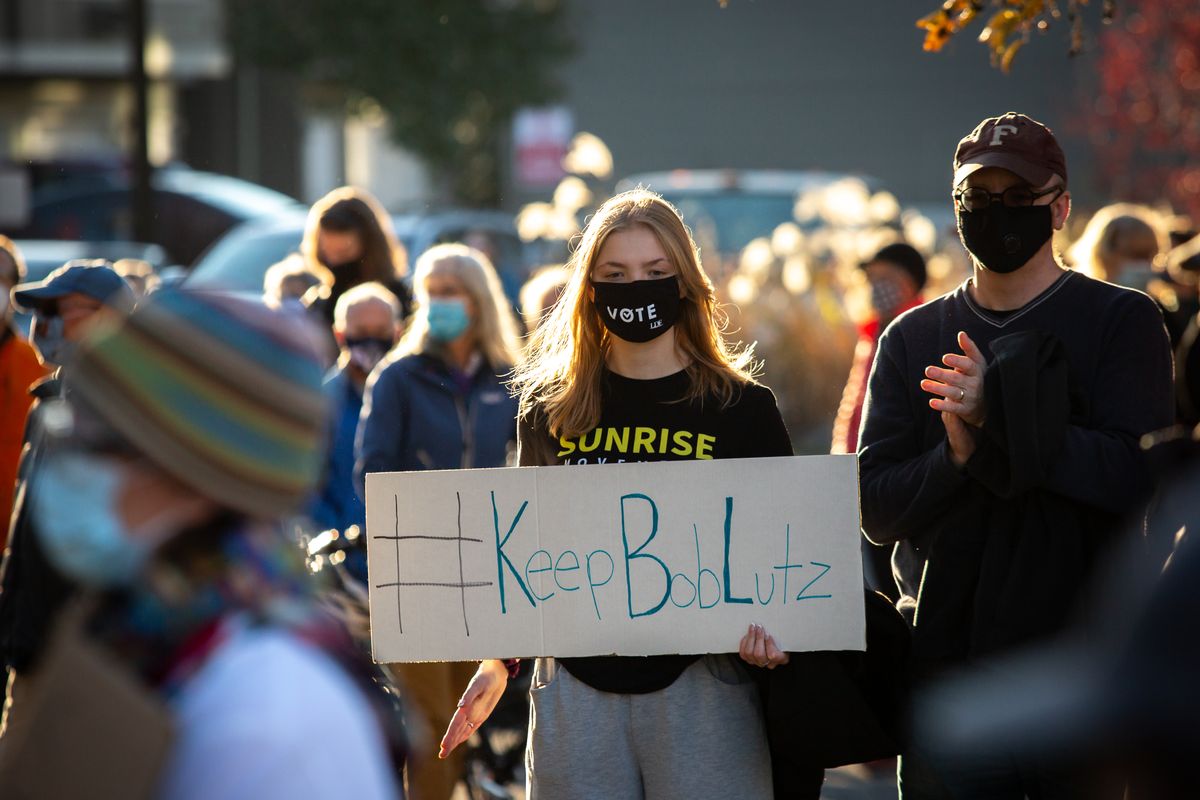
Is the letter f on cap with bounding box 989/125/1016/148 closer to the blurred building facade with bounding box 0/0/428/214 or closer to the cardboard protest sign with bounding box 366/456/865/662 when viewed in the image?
the cardboard protest sign with bounding box 366/456/865/662

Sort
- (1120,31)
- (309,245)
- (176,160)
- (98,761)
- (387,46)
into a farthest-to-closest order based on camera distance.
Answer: (176,160)
(387,46)
(1120,31)
(309,245)
(98,761)

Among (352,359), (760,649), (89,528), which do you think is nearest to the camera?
(89,528)

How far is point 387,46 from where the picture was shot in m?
30.9

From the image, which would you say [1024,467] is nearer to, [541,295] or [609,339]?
[609,339]

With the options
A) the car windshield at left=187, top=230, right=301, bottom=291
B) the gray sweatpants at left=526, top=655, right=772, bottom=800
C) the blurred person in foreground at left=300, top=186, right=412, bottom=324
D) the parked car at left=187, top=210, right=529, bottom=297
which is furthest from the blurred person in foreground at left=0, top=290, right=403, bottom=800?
the car windshield at left=187, top=230, right=301, bottom=291

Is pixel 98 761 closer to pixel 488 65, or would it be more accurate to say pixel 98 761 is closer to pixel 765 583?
pixel 765 583

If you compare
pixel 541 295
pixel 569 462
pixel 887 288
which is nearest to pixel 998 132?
pixel 569 462

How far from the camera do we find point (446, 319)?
6.03m

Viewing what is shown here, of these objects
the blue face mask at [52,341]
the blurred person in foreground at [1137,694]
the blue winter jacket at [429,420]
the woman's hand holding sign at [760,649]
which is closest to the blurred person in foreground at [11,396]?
the blue face mask at [52,341]

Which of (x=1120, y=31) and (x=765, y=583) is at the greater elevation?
(x=1120, y=31)

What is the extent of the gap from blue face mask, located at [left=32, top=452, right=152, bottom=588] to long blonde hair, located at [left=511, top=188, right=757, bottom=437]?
1.92m

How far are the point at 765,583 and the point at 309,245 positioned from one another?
4608 millimetres

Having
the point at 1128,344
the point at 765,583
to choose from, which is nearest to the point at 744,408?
the point at 765,583

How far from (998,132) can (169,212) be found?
15.6 meters
